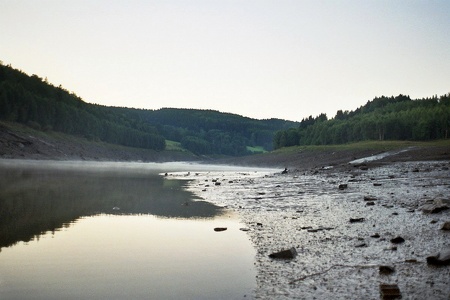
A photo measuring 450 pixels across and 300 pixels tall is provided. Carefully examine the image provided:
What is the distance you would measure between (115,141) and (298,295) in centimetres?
16449

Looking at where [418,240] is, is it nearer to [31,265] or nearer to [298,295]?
[298,295]

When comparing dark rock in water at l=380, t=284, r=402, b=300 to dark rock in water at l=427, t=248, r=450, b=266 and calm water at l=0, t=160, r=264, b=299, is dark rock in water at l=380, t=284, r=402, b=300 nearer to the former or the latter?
dark rock in water at l=427, t=248, r=450, b=266

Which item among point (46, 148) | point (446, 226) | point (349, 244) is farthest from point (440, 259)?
point (46, 148)

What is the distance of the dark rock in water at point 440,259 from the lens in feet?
24.2

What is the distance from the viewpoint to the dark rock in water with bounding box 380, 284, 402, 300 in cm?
620

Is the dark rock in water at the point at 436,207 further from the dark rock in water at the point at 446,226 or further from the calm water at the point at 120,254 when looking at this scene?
the calm water at the point at 120,254

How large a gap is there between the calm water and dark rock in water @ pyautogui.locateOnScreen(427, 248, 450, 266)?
3334 mm

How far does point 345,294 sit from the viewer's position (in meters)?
6.52

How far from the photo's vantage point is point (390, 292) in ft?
20.6

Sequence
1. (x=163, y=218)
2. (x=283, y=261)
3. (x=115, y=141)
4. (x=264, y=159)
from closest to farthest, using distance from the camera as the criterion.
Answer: (x=283, y=261) < (x=163, y=218) < (x=264, y=159) < (x=115, y=141)

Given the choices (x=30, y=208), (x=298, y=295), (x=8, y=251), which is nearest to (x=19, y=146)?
(x=30, y=208)

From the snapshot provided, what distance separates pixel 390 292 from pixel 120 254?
5812 millimetres

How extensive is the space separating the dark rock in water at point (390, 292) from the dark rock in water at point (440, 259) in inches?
62.5

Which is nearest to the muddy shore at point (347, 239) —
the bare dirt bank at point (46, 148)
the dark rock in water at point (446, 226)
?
the dark rock in water at point (446, 226)
